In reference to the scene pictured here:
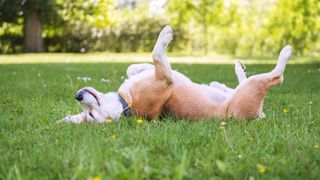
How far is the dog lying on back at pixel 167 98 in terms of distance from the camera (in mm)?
3961

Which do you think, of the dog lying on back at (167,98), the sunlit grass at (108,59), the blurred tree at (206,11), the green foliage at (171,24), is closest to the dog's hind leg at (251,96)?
the dog lying on back at (167,98)

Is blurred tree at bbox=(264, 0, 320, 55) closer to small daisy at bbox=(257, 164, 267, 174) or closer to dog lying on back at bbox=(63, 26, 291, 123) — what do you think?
dog lying on back at bbox=(63, 26, 291, 123)

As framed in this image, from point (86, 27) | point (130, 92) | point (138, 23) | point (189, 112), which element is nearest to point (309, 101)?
point (189, 112)

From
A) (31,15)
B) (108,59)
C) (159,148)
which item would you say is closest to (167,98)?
(159,148)

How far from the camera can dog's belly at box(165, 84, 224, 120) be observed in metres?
4.14

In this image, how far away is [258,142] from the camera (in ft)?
10.5

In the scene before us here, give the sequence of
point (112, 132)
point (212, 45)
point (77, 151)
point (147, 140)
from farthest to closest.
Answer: point (212, 45) → point (112, 132) → point (147, 140) → point (77, 151)

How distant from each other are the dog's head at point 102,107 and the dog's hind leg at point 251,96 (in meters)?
0.93

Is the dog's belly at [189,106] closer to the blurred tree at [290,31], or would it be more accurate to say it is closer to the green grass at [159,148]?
the green grass at [159,148]

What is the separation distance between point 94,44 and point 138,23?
3.54m

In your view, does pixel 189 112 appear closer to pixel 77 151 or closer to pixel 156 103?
pixel 156 103

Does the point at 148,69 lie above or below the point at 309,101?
above

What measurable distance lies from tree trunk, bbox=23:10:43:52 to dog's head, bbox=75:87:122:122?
67.3 feet

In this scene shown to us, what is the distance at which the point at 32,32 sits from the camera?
2425 centimetres
